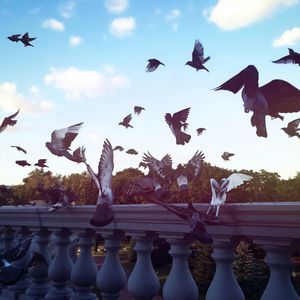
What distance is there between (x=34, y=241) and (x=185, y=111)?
243 centimetres

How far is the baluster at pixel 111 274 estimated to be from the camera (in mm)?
3434

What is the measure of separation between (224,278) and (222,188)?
0.57m

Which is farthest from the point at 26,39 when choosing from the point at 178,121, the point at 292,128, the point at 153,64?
the point at 292,128

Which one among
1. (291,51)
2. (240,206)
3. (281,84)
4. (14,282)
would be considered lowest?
(14,282)

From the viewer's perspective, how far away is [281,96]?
2367mm

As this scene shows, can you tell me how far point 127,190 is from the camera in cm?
260

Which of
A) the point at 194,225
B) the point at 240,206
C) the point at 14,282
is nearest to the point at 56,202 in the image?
the point at 14,282

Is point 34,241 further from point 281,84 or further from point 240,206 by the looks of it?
point 281,84

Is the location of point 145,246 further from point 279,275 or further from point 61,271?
point 61,271

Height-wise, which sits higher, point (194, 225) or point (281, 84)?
point (281, 84)

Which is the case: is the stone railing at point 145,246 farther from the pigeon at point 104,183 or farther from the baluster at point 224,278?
the pigeon at point 104,183

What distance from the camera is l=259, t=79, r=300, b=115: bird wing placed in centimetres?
233

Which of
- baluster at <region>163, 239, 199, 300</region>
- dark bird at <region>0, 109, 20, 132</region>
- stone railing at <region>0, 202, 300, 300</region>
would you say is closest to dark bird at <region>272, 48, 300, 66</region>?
stone railing at <region>0, 202, 300, 300</region>

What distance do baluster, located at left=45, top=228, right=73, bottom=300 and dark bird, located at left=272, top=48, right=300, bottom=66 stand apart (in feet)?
8.73
